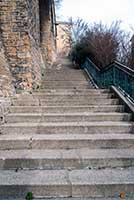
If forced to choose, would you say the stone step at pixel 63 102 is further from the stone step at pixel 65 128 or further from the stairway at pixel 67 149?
the stone step at pixel 65 128

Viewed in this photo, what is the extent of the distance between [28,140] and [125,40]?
456 inches

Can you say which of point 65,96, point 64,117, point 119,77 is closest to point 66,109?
point 64,117

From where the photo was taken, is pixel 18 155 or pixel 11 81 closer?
pixel 18 155

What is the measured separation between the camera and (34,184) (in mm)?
3752

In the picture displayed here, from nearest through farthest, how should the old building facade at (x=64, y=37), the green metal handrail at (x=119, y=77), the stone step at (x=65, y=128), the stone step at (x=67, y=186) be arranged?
the stone step at (x=67, y=186), the stone step at (x=65, y=128), the green metal handrail at (x=119, y=77), the old building facade at (x=64, y=37)

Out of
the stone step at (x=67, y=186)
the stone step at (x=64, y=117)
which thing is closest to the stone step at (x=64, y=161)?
the stone step at (x=67, y=186)

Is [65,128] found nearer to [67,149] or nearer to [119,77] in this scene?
[67,149]

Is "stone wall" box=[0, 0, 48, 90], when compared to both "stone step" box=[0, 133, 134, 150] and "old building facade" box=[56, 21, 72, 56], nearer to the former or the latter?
"stone step" box=[0, 133, 134, 150]

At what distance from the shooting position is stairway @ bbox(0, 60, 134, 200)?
12.3 ft

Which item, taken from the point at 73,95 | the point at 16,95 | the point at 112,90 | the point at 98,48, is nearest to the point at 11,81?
the point at 16,95

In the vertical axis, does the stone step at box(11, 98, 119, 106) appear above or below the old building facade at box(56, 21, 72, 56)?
above

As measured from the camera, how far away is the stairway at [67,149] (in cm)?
376

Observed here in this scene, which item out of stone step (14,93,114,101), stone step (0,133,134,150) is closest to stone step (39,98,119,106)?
stone step (14,93,114,101)

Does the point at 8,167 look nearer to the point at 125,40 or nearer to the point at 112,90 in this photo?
the point at 112,90
